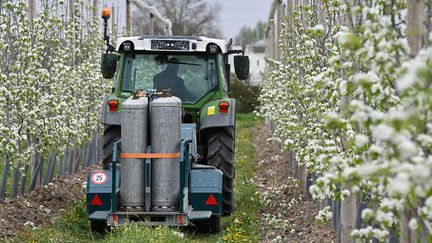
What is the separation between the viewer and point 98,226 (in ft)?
34.1

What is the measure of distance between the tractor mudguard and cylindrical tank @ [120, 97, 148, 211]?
53.1 inches

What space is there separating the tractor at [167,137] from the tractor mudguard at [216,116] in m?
0.01

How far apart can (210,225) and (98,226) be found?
136 cm

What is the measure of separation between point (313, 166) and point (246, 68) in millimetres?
3448

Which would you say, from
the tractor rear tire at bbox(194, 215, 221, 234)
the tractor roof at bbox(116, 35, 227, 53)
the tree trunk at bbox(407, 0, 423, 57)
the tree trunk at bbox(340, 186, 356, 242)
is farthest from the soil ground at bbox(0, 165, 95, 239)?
the tree trunk at bbox(407, 0, 423, 57)

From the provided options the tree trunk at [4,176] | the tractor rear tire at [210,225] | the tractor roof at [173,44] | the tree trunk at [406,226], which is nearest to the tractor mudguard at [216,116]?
the tractor roof at [173,44]

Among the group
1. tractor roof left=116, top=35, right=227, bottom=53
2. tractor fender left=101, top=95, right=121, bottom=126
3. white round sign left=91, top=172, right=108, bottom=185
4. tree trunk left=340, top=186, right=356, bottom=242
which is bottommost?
tree trunk left=340, top=186, right=356, bottom=242

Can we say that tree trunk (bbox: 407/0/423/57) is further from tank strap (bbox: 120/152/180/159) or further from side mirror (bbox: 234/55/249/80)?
side mirror (bbox: 234/55/249/80)

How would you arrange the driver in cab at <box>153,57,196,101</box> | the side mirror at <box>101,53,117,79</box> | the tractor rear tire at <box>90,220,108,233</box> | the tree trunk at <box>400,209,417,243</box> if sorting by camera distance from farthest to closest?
the side mirror at <box>101,53,117,79</box> → the driver in cab at <box>153,57,196,101</box> → the tractor rear tire at <box>90,220,108,233</box> → the tree trunk at <box>400,209,417,243</box>

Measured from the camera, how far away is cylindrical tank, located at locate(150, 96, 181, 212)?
9.62 metres

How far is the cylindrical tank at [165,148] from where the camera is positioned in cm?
962

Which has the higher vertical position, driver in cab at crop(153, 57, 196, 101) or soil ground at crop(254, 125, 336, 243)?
driver in cab at crop(153, 57, 196, 101)

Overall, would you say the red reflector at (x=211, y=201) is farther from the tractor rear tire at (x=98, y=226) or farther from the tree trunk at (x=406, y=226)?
the tree trunk at (x=406, y=226)

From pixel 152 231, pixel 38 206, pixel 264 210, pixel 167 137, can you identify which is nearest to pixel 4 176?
pixel 38 206
